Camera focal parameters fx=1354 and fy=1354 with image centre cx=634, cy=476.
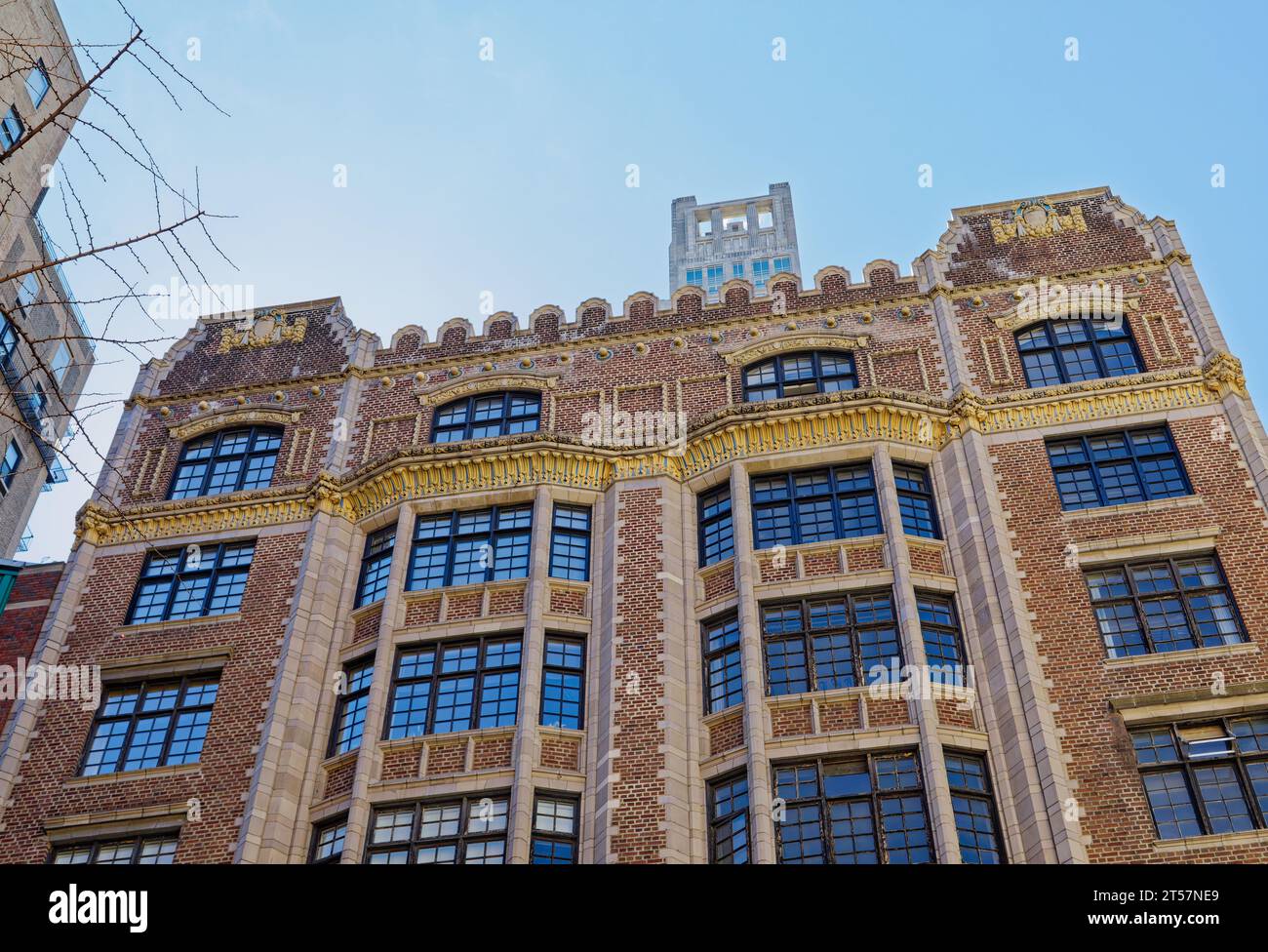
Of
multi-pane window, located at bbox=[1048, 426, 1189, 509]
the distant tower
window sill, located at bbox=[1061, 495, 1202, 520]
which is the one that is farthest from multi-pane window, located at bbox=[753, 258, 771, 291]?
window sill, located at bbox=[1061, 495, 1202, 520]

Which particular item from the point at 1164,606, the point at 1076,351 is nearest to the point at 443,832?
the point at 1164,606

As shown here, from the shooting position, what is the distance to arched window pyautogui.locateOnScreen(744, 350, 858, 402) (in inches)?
1305

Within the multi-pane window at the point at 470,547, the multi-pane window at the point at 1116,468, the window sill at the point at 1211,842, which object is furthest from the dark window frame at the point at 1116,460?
the multi-pane window at the point at 470,547

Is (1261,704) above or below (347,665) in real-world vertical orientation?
below

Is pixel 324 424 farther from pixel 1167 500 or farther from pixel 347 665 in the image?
pixel 1167 500

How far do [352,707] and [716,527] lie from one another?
8831 millimetres

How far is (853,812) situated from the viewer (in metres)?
24.3

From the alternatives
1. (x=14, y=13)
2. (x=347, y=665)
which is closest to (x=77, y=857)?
(x=347, y=665)

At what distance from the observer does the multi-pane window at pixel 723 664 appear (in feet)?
88.7

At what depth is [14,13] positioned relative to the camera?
45.1 m

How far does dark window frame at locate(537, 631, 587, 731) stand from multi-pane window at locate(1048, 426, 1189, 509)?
10740mm

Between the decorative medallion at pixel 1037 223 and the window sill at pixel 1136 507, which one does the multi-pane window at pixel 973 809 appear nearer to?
the window sill at pixel 1136 507

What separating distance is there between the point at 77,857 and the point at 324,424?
41.0 feet

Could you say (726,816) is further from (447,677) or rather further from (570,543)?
(570,543)
